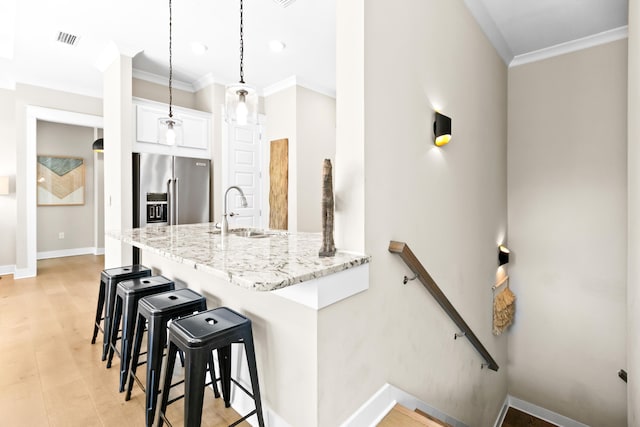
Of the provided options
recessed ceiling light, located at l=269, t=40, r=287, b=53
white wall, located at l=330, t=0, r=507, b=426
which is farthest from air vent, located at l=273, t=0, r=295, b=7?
white wall, located at l=330, t=0, r=507, b=426

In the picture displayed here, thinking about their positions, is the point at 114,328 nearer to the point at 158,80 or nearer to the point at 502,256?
the point at 158,80

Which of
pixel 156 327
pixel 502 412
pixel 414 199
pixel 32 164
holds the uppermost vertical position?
pixel 32 164

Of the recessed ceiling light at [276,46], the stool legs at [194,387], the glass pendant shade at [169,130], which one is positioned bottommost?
the stool legs at [194,387]

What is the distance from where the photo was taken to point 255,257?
1.51m

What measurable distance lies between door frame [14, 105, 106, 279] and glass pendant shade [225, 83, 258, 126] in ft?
13.6

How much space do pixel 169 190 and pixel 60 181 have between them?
3989 mm

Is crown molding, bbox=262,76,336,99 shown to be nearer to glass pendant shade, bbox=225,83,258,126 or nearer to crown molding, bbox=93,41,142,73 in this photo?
crown molding, bbox=93,41,142,73

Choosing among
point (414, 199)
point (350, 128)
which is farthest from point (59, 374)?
point (414, 199)

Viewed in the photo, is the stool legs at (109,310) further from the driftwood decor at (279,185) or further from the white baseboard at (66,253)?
the white baseboard at (66,253)

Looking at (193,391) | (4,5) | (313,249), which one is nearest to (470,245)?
(313,249)

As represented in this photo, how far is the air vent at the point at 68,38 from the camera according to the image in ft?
10.9

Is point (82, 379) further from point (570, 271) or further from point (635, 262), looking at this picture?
point (570, 271)

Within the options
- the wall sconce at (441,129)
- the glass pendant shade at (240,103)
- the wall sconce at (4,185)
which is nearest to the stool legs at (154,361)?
the glass pendant shade at (240,103)

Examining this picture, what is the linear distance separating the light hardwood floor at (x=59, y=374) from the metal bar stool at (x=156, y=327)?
6.4 inches
